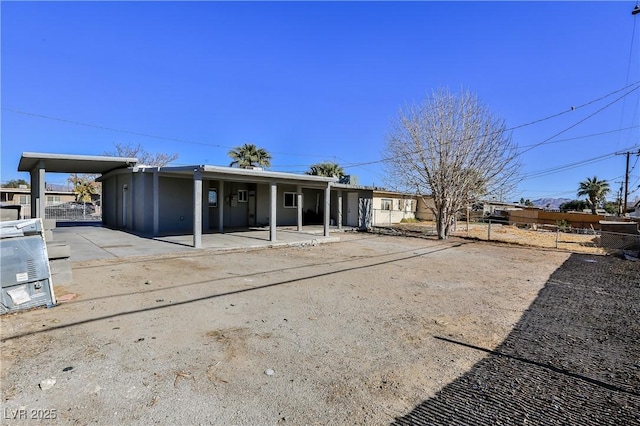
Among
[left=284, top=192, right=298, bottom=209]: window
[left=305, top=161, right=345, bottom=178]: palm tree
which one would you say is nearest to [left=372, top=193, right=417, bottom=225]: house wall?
[left=305, top=161, right=345, bottom=178]: palm tree

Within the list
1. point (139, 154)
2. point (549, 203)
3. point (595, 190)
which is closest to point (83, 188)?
point (139, 154)

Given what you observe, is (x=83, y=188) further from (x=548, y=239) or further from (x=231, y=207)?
(x=548, y=239)

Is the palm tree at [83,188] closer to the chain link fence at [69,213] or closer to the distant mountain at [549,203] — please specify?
the chain link fence at [69,213]

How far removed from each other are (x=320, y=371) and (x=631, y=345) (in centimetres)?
376

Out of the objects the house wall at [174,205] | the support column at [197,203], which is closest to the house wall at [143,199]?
the house wall at [174,205]

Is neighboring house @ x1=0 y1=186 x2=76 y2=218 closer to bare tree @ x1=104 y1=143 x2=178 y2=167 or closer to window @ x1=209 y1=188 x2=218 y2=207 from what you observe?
bare tree @ x1=104 y1=143 x2=178 y2=167

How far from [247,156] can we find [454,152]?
1713cm

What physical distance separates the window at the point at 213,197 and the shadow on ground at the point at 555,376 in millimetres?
13461

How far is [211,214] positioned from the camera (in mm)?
15781

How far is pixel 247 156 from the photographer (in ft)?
89.9

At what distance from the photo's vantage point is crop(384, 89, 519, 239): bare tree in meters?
15.9

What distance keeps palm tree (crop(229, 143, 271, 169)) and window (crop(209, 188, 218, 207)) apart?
1174 cm

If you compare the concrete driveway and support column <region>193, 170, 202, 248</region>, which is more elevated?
support column <region>193, 170, 202, 248</region>

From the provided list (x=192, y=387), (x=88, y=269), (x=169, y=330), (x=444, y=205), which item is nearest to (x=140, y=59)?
(x=88, y=269)
